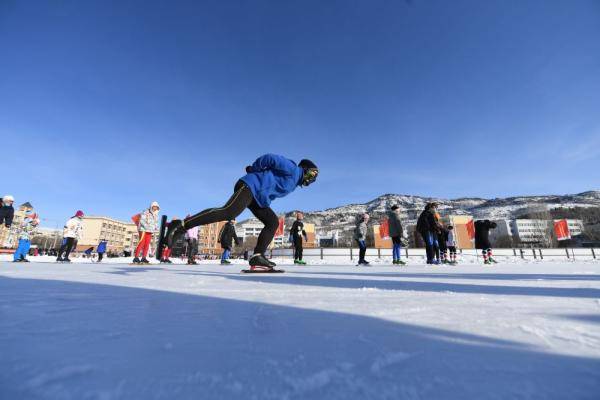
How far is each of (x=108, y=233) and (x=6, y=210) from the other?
112385 millimetres

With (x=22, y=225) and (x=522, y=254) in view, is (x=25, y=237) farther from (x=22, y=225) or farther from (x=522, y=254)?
(x=522, y=254)

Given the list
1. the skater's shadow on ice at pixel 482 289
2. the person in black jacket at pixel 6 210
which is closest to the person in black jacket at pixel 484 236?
the skater's shadow on ice at pixel 482 289

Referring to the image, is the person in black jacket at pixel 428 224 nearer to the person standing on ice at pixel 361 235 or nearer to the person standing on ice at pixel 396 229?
the person standing on ice at pixel 396 229

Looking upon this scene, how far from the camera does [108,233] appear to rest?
101688mm

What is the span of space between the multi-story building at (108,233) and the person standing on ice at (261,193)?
96.6 m

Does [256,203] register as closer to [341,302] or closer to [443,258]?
[341,302]

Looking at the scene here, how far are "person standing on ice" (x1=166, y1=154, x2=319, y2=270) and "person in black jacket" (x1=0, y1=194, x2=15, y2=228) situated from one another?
694 cm

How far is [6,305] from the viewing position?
133cm

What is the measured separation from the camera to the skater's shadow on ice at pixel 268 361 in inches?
19.6

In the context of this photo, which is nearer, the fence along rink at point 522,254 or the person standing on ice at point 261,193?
the person standing on ice at point 261,193

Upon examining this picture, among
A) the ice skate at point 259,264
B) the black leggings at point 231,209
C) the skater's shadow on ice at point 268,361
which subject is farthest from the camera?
the ice skate at point 259,264

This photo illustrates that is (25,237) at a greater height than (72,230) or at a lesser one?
lesser

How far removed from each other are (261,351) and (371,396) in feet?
1.07

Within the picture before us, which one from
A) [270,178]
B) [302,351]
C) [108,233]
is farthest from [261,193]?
[108,233]
